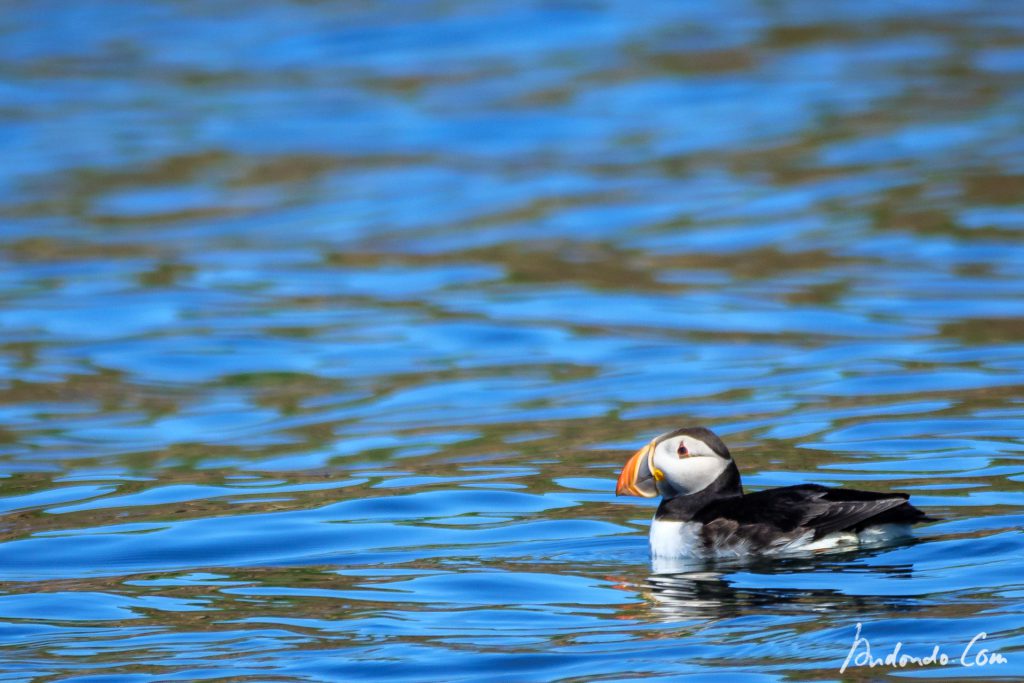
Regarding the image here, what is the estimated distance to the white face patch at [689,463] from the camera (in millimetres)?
7160

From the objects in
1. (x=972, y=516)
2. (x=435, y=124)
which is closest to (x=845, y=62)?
(x=435, y=124)

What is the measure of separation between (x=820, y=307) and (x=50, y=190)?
10.7m

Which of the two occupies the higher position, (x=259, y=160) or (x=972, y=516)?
(x=259, y=160)

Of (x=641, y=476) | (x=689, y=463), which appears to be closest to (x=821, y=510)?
(x=689, y=463)

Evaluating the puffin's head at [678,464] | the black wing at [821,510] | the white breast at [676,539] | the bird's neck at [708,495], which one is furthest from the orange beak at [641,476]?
the black wing at [821,510]

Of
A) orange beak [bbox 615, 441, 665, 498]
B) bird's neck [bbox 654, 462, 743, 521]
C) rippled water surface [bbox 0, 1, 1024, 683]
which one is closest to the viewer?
rippled water surface [bbox 0, 1, 1024, 683]

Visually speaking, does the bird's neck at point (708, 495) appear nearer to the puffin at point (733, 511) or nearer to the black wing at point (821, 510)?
the puffin at point (733, 511)

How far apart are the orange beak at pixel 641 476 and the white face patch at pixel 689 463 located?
0.10 feet

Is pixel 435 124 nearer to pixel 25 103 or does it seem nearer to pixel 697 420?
pixel 25 103

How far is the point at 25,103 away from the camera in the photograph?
25.3 m

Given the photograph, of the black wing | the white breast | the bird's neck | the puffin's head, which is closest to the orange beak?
the puffin's head

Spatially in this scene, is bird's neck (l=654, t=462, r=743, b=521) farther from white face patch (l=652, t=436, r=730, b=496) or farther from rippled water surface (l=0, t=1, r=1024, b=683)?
rippled water surface (l=0, t=1, r=1024, b=683)

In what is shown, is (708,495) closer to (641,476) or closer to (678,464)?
(678,464)

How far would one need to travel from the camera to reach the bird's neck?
7.09 m
